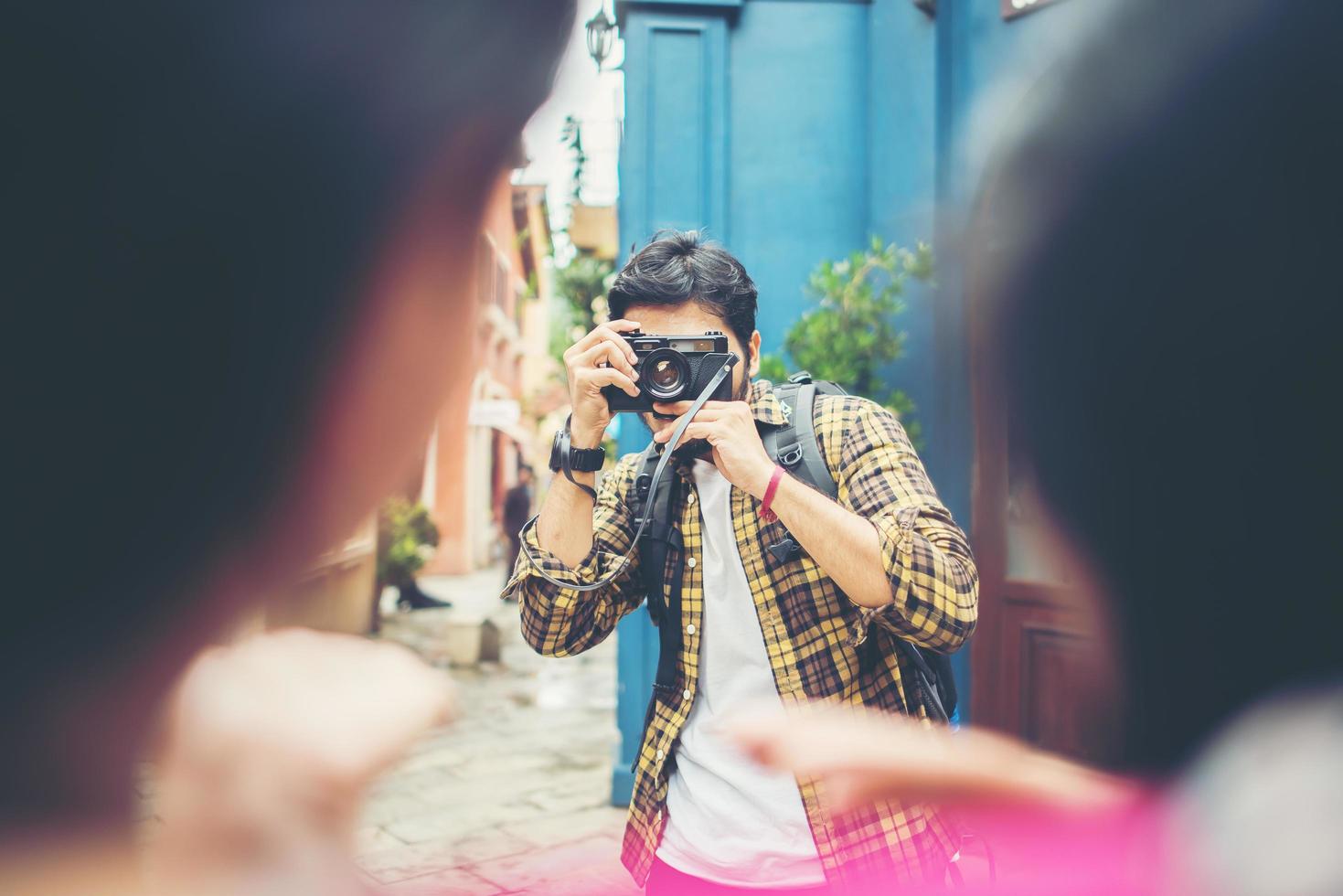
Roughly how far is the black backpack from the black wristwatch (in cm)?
10

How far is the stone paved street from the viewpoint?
44cm

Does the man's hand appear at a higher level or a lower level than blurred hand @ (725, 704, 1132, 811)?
higher

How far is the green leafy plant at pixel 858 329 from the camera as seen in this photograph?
11.1 feet

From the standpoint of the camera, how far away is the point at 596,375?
1.44m

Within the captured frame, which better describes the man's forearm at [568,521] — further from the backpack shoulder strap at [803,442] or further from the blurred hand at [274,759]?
the blurred hand at [274,759]

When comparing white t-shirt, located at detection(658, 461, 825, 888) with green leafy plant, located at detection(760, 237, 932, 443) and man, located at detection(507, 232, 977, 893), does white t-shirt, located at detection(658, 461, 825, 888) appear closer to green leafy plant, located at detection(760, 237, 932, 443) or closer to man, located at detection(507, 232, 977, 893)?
man, located at detection(507, 232, 977, 893)

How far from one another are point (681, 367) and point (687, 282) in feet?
0.55

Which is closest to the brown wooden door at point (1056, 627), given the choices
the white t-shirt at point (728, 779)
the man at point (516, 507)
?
the white t-shirt at point (728, 779)

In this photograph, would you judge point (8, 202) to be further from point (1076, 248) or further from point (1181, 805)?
point (1181, 805)

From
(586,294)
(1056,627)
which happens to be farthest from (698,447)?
(586,294)

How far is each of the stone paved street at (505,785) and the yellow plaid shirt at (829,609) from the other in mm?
202

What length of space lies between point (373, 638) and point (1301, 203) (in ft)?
1.38

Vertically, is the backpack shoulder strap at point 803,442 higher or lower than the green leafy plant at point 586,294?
lower

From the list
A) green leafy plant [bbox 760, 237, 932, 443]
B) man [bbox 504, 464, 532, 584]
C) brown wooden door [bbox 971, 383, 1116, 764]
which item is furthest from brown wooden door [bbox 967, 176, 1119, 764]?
man [bbox 504, 464, 532, 584]
